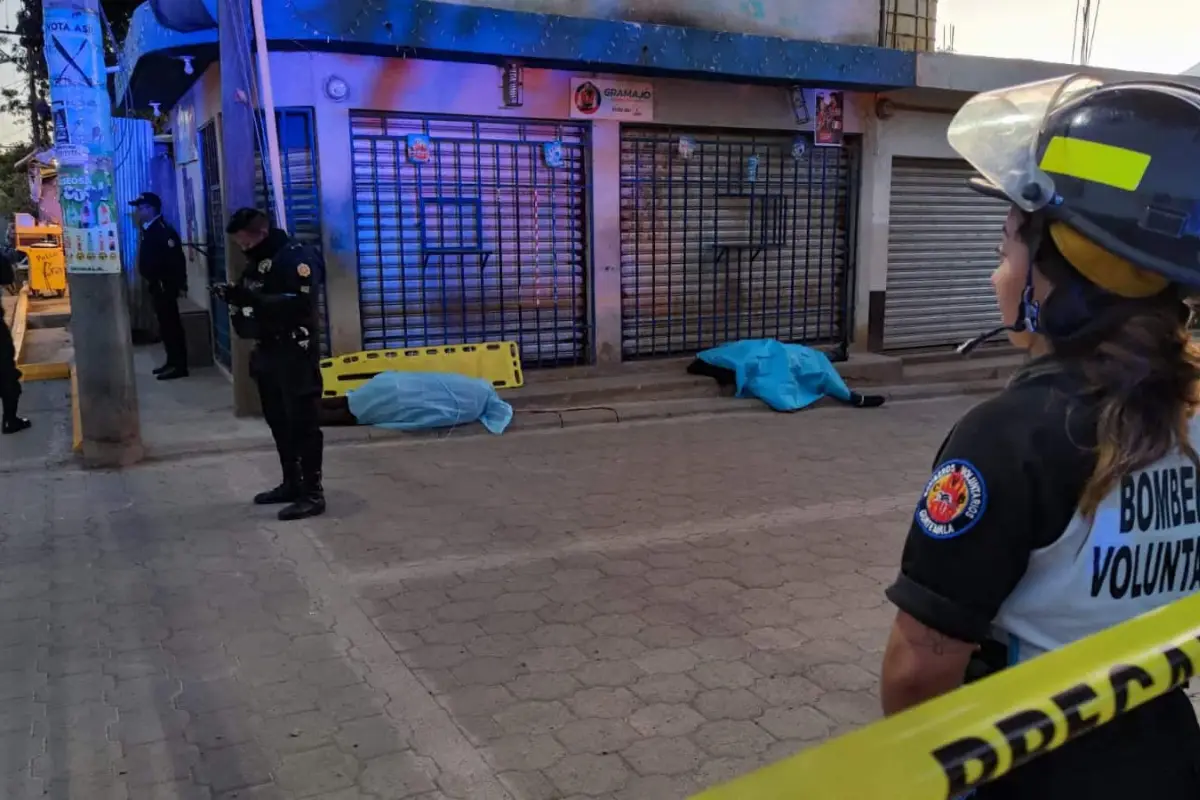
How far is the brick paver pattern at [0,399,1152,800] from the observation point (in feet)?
10.3

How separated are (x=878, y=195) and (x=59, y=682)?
983 cm

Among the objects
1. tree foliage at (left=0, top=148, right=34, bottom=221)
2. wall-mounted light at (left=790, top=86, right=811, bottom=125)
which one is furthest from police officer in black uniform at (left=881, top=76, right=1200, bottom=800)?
tree foliage at (left=0, top=148, right=34, bottom=221)

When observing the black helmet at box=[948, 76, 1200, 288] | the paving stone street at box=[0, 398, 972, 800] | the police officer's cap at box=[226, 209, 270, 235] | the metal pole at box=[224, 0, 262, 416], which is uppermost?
the metal pole at box=[224, 0, 262, 416]

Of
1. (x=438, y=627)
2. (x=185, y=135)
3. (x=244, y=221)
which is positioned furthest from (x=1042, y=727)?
(x=185, y=135)

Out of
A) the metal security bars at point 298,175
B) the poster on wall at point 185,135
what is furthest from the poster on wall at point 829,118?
the poster on wall at point 185,135

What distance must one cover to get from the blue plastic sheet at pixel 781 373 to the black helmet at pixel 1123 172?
26.2 feet

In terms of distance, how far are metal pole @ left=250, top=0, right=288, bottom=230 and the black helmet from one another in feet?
22.4

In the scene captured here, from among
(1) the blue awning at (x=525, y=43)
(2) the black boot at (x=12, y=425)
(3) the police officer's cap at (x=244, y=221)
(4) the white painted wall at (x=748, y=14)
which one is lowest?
(2) the black boot at (x=12, y=425)

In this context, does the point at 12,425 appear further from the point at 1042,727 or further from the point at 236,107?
the point at 1042,727

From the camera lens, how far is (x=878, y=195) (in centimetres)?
1113

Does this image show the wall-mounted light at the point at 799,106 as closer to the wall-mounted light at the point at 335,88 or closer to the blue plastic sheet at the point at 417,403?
the wall-mounted light at the point at 335,88

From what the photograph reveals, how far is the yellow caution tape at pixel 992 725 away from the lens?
0.97 m

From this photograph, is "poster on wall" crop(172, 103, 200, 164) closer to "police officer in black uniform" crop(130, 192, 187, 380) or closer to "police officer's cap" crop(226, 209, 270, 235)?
"police officer in black uniform" crop(130, 192, 187, 380)

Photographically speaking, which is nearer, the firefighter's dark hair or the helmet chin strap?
the firefighter's dark hair
